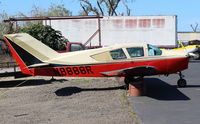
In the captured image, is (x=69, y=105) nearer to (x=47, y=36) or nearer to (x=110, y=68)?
(x=110, y=68)

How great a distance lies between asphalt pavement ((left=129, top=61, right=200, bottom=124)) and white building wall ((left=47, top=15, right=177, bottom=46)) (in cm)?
1111

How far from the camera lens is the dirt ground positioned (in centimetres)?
658

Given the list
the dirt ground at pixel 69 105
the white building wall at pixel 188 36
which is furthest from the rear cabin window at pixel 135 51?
the white building wall at pixel 188 36

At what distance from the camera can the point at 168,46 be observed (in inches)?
840

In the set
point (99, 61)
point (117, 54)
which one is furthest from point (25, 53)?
point (117, 54)

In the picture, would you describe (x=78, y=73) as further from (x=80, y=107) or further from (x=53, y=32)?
(x=53, y=32)

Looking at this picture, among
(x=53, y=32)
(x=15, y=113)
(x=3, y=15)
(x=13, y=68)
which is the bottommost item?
(x=15, y=113)

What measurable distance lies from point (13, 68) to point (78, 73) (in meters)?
3.92

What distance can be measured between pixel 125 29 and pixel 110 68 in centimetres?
1257

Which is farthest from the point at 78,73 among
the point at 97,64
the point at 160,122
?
the point at 160,122

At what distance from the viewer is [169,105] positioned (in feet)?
25.3

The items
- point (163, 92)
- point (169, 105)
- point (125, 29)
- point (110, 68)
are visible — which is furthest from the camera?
point (125, 29)

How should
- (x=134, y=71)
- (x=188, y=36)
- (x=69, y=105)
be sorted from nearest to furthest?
1. (x=69, y=105)
2. (x=134, y=71)
3. (x=188, y=36)

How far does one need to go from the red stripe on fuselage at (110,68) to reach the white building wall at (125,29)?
1198 centimetres
